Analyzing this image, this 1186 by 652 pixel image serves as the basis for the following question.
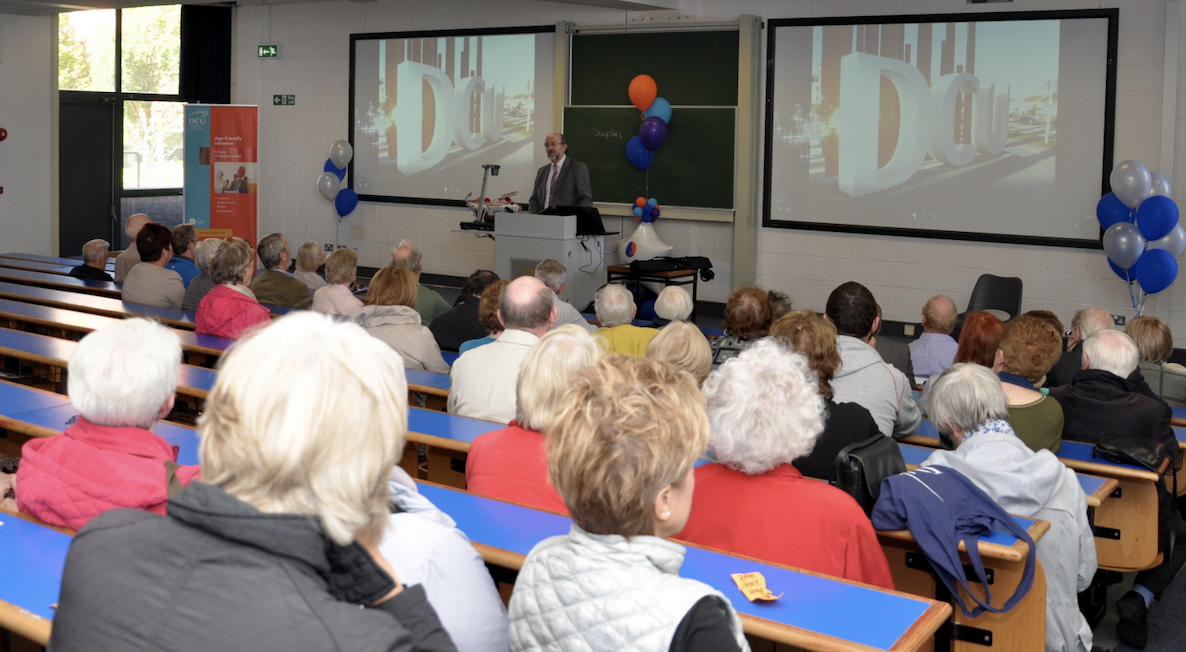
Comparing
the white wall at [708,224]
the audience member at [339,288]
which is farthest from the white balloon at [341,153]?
the audience member at [339,288]

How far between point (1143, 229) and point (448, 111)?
6616mm

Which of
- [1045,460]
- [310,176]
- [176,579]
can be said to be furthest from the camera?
[310,176]

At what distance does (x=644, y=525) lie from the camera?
4.58 feet

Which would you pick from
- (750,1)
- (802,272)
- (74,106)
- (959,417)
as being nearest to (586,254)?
(802,272)

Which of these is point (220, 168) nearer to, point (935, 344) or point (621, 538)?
point (935, 344)

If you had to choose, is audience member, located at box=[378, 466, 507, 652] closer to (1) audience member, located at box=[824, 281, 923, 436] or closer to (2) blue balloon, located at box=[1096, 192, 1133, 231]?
(1) audience member, located at box=[824, 281, 923, 436]

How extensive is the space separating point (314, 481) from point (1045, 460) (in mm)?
2080

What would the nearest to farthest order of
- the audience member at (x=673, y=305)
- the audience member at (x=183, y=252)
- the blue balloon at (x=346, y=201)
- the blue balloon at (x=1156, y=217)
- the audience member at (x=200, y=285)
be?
the audience member at (x=673, y=305) < the audience member at (x=200, y=285) < the audience member at (x=183, y=252) < the blue balloon at (x=1156, y=217) < the blue balloon at (x=346, y=201)

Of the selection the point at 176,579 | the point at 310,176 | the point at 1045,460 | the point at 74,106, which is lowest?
the point at 1045,460

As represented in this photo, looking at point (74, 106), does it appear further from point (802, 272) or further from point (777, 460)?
point (777, 460)

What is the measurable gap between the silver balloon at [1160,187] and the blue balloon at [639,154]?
4.04 meters

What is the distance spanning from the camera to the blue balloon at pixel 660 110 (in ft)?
30.0

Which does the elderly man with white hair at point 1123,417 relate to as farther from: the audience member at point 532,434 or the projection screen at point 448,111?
the projection screen at point 448,111

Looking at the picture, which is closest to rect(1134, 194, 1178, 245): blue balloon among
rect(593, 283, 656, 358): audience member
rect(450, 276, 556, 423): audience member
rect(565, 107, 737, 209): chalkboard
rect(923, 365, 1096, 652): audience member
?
rect(565, 107, 737, 209): chalkboard
